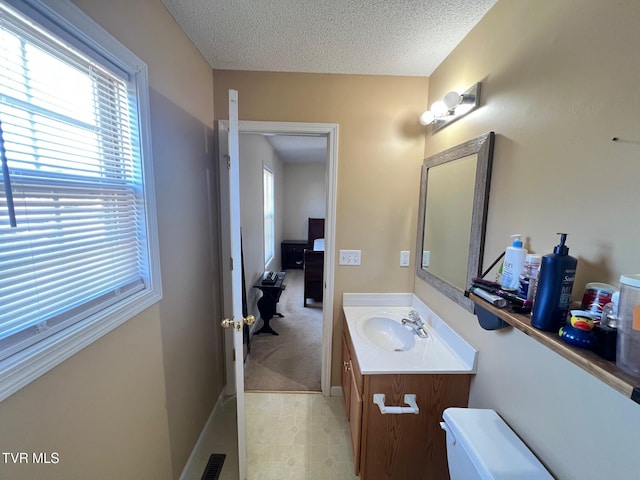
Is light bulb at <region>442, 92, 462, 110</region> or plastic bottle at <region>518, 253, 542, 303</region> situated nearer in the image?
plastic bottle at <region>518, 253, 542, 303</region>

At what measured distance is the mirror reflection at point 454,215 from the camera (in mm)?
1224

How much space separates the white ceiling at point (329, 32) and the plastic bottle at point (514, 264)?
1.13 metres

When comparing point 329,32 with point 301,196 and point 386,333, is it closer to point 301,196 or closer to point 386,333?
point 386,333

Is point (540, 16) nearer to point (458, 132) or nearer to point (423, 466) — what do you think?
point (458, 132)

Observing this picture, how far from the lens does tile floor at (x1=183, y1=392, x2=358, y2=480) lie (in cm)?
152

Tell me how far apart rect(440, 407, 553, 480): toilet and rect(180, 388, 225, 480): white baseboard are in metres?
1.45

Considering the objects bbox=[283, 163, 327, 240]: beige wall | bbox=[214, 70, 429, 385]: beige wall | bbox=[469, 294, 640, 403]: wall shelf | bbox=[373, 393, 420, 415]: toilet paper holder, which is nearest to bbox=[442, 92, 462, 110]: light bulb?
bbox=[214, 70, 429, 385]: beige wall

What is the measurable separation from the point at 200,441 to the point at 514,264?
2097 millimetres

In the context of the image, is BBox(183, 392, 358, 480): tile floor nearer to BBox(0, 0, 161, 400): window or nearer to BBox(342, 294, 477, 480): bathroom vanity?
BBox(342, 294, 477, 480): bathroom vanity

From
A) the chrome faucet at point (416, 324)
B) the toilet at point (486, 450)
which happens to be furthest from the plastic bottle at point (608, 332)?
the chrome faucet at point (416, 324)

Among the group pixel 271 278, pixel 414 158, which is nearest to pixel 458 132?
pixel 414 158

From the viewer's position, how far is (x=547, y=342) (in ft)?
2.26

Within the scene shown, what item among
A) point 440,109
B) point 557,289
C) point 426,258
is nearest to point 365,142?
point 440,109

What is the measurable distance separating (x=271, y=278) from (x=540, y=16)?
3144 millimetres
